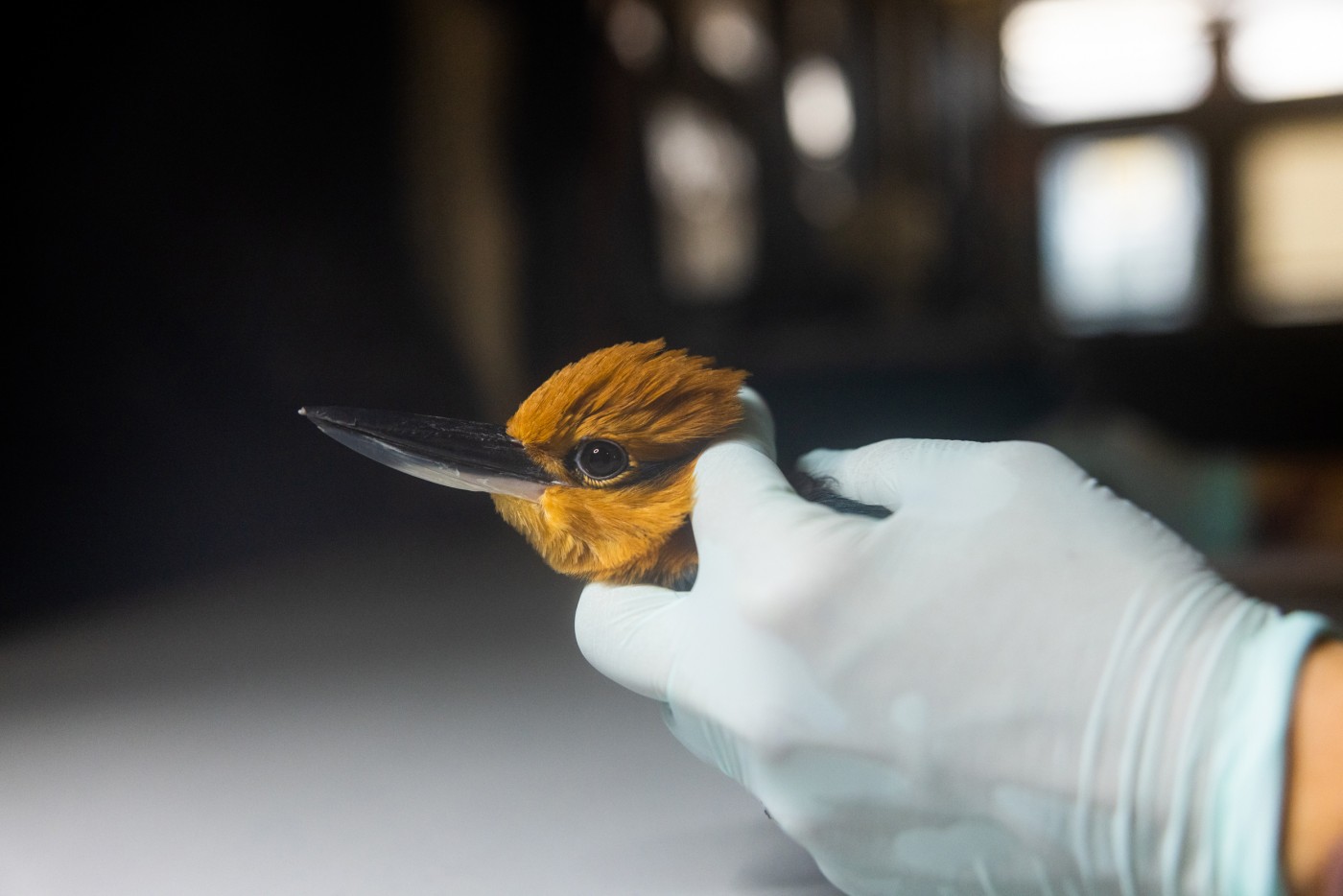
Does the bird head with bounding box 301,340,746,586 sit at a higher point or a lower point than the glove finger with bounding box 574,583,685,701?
higher

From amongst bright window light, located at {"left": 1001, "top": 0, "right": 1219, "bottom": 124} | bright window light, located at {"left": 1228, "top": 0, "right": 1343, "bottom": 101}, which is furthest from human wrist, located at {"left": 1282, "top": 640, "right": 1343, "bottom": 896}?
bright window light, located at {"left": 1228, "top": 0, "right": 1343, "bottom": 101}

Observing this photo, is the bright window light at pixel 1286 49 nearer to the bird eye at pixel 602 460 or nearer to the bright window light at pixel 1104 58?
the bright window light at pixel 1104 58

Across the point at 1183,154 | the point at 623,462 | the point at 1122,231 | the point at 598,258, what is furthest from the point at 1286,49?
the point at 623,462

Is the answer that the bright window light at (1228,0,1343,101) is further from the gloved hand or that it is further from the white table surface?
the white table surface

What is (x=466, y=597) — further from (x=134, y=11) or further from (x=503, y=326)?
(x=134, y=11)

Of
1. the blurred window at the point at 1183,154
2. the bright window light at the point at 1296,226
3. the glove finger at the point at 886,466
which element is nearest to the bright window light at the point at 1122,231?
the blurred window at the point at 1183,154

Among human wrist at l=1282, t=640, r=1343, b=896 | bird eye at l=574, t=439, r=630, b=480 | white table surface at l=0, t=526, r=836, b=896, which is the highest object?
bird eye at l=574, t=439, r=630, b=480

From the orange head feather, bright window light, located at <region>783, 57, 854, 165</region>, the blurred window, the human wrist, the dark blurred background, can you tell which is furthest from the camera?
the blurred window
